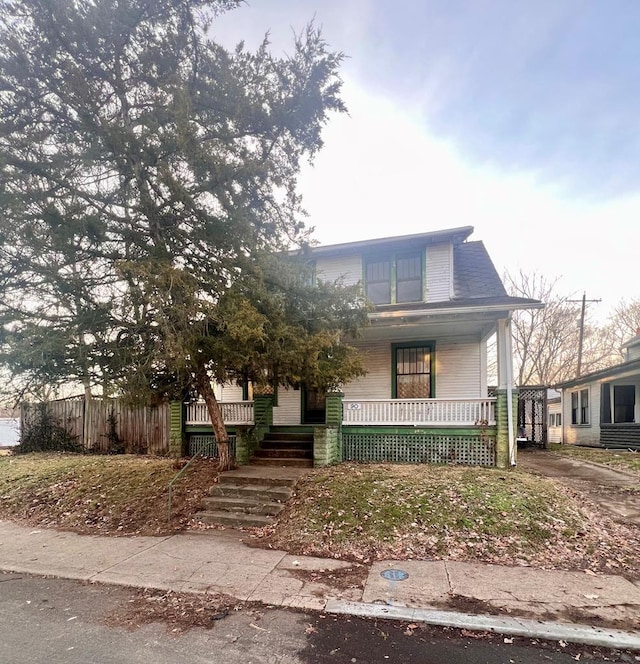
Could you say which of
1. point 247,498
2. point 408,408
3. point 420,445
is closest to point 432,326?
point 408,408

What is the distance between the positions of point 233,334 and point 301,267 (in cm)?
227

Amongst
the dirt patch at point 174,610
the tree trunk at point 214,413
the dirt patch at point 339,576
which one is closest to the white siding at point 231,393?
the tree trunk at point 214,413

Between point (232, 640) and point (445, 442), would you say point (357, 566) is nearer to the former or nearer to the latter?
point (232, 640)

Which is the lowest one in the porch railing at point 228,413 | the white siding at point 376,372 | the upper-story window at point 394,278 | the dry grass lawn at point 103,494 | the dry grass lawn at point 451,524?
the dry grass lawn at point 103,494

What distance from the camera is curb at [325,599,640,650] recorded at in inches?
135

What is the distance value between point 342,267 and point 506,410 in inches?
238

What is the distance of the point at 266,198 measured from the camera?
7625 mm

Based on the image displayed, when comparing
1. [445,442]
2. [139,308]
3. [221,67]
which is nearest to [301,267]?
[139,308]

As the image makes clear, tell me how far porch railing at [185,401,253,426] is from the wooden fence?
1529 mm

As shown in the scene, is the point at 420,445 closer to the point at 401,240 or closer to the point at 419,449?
the point at 419,449

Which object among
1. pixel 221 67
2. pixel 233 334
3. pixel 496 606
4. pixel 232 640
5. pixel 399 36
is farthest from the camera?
pixel 399 36

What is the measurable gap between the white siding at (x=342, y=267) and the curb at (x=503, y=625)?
363 inches

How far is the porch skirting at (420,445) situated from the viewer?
9.70 metres

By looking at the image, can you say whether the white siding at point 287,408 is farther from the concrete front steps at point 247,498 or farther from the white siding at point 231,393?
the concrete front steps at point 247,498
